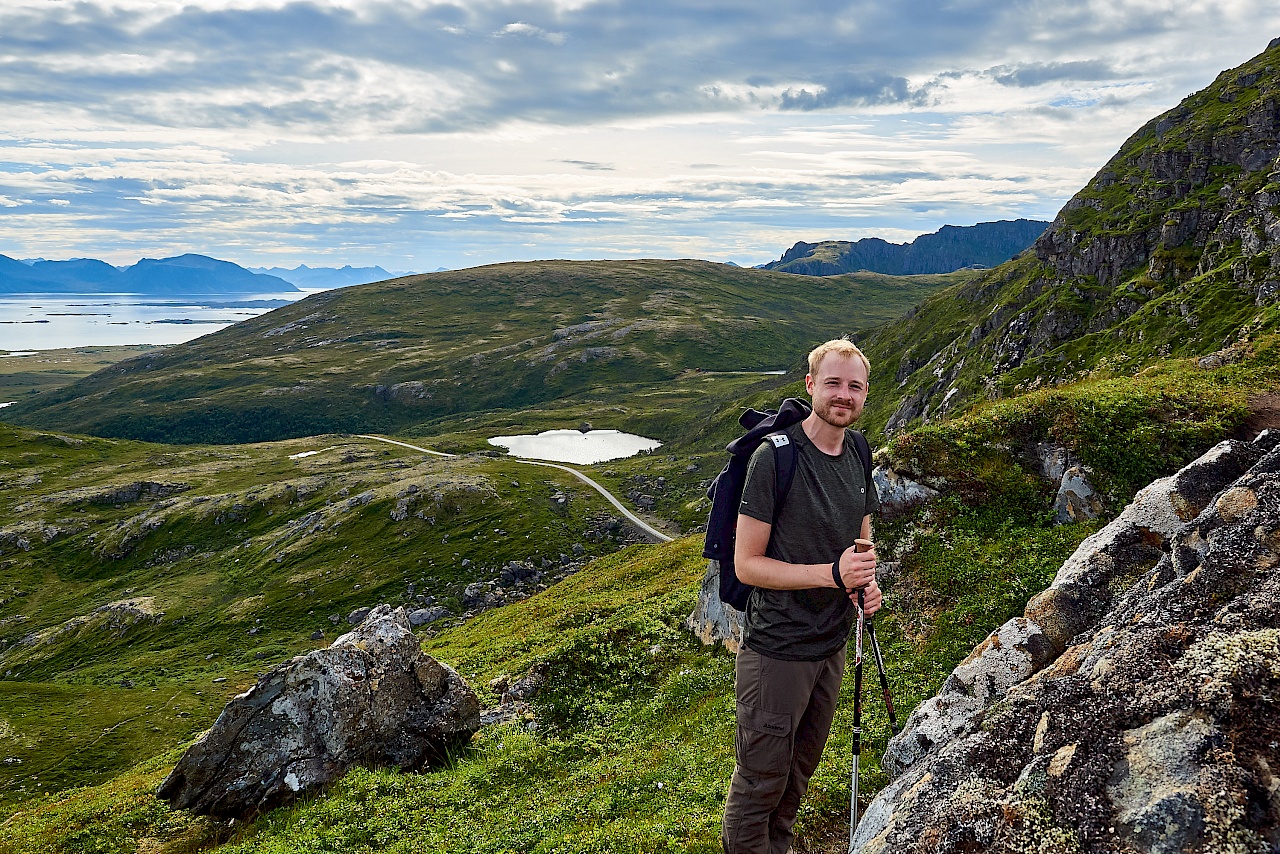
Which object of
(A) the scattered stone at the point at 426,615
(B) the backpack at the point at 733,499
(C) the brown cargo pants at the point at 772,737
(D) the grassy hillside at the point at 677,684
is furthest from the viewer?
(A) the scattered stone at the point at 426,615

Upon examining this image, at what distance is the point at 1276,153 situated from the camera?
266 feet

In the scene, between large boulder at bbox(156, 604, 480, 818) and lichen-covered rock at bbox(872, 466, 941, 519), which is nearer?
large boulder at bbox(156, 604, 480, 818)

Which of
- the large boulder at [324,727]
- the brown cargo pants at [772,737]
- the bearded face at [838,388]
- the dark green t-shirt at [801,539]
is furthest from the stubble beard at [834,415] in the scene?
the large boulder at [324,727]

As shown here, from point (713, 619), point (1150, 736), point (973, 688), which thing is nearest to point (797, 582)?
point (1150, 736)

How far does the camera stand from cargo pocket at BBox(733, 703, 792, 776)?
7.91 m

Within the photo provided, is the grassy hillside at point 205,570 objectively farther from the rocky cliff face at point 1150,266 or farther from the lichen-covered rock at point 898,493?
the rocky cliff face at point 1150,266

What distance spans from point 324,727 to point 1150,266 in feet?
323

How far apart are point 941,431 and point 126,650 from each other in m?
112

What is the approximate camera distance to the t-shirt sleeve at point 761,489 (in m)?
7.52

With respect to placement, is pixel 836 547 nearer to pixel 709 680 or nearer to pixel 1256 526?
pixel 1256 526

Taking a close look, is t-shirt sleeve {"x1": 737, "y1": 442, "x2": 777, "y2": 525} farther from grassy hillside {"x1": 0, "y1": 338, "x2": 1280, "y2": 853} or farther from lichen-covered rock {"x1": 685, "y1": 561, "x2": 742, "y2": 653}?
lichen-covered rock {"x1": 685, "y1": 561, "x2": 742, "y2": 653}

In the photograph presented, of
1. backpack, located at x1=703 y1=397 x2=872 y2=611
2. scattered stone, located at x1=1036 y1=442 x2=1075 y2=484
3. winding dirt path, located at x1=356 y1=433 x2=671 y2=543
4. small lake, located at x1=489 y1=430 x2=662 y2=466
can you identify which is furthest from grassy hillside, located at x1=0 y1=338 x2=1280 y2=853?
small lake, located at x1=489 y1=430 x2=662 y2=466

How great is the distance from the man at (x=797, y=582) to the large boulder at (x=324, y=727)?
14.2m

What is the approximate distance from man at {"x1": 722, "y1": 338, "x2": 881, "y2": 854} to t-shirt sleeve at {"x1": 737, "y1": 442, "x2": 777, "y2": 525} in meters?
0.01
